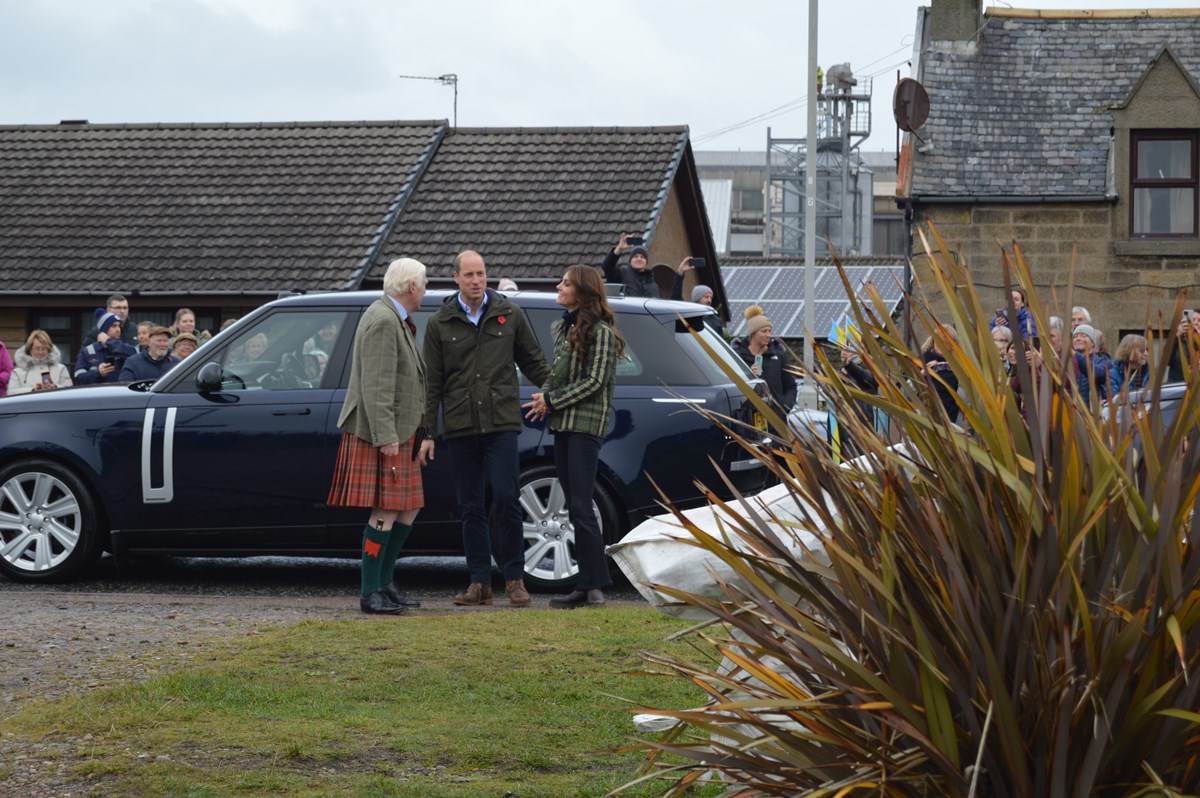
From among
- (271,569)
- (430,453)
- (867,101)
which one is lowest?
(271,569)

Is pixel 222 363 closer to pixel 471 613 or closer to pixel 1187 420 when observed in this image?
pixel 471 613

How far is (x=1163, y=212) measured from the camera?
995 inches

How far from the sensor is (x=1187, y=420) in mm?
3338

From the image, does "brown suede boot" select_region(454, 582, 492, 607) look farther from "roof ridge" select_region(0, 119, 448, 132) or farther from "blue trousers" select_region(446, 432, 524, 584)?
"roof ridge" select_region(0, 119, 448, 132)

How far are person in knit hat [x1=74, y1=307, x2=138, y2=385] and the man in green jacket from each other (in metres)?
5.87

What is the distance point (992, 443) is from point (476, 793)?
7.15 ft

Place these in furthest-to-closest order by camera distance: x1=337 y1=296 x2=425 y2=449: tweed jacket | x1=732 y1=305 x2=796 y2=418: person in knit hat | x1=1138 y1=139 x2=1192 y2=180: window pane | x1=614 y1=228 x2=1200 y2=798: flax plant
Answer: x1=1138 y1=139 x2=1192 y2=180: window pane, x1=732 y1=305 x2=796 y2=418: person in knit hat, x1=337 y1=296 x2=425 y2=449: tweed jacket, x1=614 y1=228 x2=1200 y2=798: flax plant

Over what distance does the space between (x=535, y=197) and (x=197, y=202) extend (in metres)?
5.59

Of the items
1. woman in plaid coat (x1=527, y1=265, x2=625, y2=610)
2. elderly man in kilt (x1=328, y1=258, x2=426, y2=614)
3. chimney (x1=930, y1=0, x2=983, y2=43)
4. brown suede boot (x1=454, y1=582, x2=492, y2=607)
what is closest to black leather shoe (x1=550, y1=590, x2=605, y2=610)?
woman in plaid coat (x1=527, y1=265, x2=625, y2=610)

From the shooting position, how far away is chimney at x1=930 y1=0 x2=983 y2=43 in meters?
27.2

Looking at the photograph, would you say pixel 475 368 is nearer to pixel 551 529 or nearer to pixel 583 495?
pixel 583 495

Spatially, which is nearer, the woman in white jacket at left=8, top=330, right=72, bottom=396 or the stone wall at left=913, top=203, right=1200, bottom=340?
the woman in white jacket at left=8, top=330, right=72, bottom=396

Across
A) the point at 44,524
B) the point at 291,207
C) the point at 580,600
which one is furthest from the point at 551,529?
the point at 291,207

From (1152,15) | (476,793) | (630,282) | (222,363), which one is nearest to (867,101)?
(1152,15)
